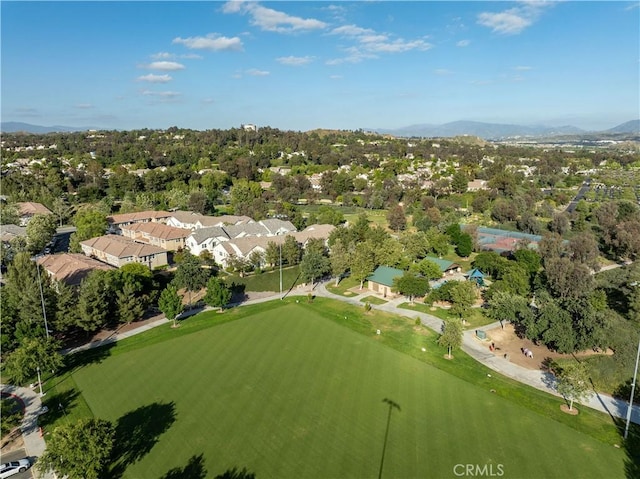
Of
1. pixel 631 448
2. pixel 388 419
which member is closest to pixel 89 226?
pixel 388 419

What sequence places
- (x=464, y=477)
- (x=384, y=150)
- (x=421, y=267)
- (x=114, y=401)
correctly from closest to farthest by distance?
(x=464, y=477) → (x=114, y=401) → (x=421, y=267) → (x=384, y=150)

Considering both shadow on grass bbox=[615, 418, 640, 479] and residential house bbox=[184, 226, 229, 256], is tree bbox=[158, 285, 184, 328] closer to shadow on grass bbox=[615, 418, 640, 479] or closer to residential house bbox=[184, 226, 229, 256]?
residential house bbox=[184, 226, 229, 256]

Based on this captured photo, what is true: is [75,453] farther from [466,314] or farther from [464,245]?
[464,245]

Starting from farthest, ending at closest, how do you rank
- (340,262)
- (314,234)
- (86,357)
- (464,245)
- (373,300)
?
(314,234)
(464,245)
(340,262)
(373,300)
(86,357)

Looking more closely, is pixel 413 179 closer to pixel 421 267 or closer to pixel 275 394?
pixel 421 267

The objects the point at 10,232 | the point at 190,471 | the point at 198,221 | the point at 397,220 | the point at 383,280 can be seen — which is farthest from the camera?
the point at 397,220

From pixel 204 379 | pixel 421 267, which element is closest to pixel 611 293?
pixel 421 267

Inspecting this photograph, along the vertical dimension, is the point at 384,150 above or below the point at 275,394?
above
